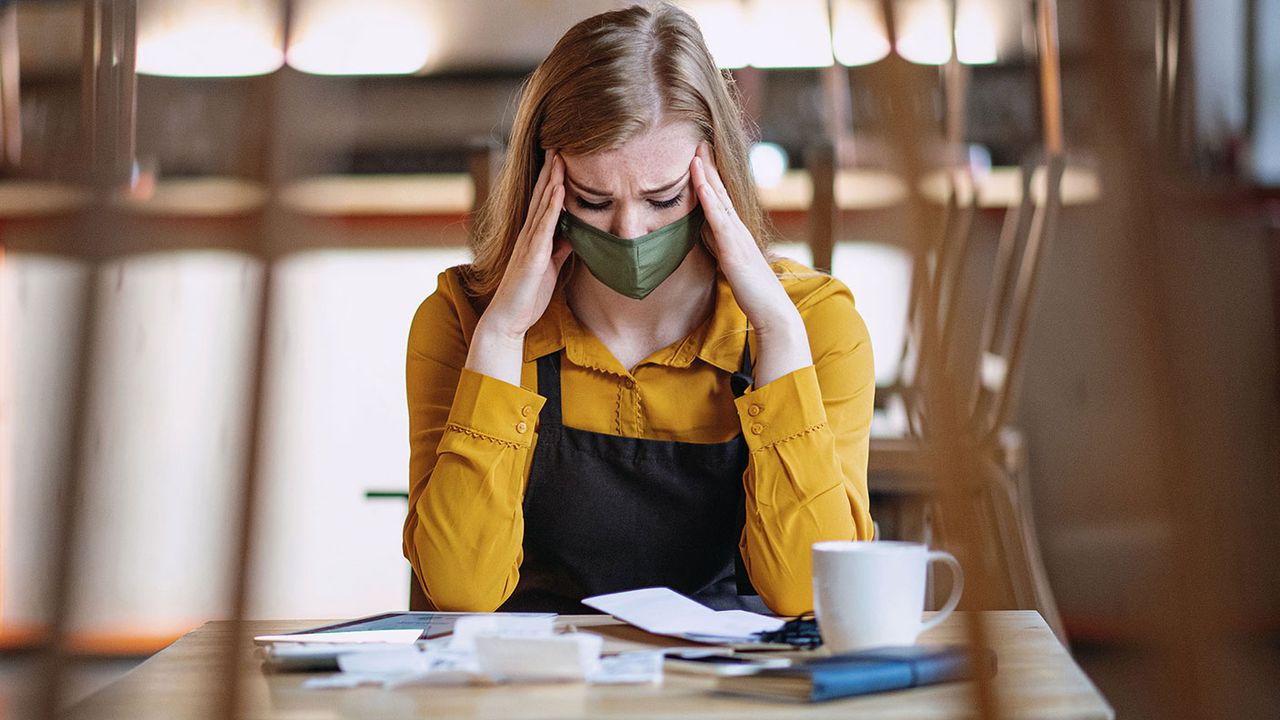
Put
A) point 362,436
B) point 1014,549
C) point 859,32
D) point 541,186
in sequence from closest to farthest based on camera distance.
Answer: point 541,186, point 859,32, point 1014,549, point 362,436

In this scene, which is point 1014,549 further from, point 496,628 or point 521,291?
point 496,628

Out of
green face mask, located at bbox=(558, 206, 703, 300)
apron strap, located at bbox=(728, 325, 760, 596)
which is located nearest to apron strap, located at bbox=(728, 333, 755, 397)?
apron strap, located at bbox=(728, 325, 760, 596)

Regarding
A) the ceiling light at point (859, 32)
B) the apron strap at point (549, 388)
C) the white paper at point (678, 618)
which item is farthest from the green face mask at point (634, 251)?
the white paper at point (678, 618)

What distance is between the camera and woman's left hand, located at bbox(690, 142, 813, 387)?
1.11 metres

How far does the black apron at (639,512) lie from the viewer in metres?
1.14

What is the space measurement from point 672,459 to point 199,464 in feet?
1.43

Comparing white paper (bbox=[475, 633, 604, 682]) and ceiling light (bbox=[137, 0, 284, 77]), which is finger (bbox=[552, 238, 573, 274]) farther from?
white paper (bbox=[475, 633, 604, 682])

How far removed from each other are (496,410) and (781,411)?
27 centimetres

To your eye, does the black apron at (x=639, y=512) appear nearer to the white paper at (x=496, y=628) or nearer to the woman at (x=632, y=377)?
the woman at (x=632, y=377)

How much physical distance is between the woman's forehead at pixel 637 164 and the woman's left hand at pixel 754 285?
0.03 metres

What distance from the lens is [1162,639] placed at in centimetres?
79

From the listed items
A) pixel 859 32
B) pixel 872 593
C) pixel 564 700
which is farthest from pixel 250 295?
pixel 859 32

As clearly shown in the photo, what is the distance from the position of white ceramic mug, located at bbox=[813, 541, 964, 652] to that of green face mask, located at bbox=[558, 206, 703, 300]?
1.53 feet

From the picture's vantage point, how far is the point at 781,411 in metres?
1.08
